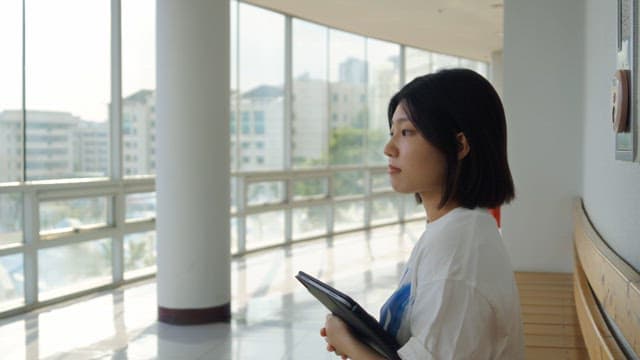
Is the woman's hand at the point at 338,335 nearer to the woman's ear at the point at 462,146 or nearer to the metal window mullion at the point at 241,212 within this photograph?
the woman's ear at the point at 462,146

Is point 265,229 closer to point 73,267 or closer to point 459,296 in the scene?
point 73,267

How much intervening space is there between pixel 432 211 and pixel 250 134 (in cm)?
962

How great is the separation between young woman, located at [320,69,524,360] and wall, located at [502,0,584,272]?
14.6 ft

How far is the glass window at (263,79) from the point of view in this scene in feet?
34.7

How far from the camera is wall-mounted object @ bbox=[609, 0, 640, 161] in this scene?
173 cm

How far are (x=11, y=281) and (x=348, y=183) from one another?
7.74 m

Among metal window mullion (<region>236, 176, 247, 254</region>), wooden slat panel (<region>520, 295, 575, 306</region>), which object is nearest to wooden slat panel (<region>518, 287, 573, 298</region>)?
wooden slat panel (<region>520, 295, 575, 306</region>)

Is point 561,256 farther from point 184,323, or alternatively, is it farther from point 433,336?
point 433,336

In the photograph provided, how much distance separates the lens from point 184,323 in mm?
6023

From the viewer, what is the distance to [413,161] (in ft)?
4.34

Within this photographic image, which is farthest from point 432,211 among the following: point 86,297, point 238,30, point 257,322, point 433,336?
point 238,30

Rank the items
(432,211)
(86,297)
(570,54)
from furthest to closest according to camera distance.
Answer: (86,297)
(570,54)
(432,211)

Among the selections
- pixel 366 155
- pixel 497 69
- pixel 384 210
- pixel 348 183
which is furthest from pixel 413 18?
pixel 497 69

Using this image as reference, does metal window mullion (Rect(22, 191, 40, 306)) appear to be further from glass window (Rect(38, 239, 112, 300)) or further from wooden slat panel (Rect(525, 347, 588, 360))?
wooden slat panel (Rect(525, 347, 588, 360))
